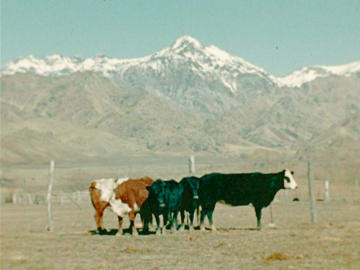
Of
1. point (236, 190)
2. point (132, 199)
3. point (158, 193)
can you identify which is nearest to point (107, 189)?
point (132, 199)

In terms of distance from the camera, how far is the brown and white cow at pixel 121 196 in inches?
736

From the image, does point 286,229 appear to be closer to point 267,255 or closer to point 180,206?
point 180,206

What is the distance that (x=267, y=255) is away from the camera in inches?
539

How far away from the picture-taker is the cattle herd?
18.7 meters

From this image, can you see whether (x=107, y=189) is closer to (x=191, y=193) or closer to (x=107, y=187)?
(x=107, y=187)

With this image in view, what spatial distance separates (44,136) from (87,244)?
15978 centimetres

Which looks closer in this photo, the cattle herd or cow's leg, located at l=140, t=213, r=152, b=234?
the cattle herd

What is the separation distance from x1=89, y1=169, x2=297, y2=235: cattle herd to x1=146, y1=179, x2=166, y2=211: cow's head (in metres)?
0.27

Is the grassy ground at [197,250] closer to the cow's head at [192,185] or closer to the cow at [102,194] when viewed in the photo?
the cow at [102,194]

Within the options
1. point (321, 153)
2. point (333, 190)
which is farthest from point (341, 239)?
point (321, 153)

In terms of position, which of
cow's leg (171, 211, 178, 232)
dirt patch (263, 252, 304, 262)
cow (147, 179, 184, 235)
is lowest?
dirt patch (263, 252, 304, 262)

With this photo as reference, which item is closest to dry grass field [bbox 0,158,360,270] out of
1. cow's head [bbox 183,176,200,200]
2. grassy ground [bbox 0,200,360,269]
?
grassy ground [bbox 0,200,360,269]

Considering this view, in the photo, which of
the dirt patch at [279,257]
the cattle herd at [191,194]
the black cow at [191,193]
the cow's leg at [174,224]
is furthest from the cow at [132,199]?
the dirt patch at [279,257]

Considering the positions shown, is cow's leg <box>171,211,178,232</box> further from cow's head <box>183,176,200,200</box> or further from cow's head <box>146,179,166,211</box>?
cow's head <box>183,176,200,200</box>
